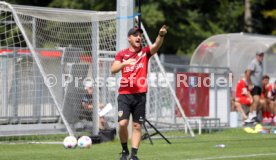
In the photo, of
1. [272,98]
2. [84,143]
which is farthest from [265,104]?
[84,143]

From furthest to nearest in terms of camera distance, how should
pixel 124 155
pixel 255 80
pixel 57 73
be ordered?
pixel 255 80 < pixel 57 73 < pixel 124 155

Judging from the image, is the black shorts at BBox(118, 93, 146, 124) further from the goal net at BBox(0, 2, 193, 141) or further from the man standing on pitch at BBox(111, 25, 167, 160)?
the goal net at BBox(0, 2, 193, 141)

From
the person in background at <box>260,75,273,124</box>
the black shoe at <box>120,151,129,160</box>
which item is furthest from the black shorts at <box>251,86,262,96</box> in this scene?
the black shoe at <box>120,151,129,160</box>

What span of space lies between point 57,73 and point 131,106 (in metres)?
5.66

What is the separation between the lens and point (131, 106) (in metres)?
12.8

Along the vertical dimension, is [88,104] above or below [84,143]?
above

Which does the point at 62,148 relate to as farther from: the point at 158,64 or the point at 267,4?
the point at 267,4

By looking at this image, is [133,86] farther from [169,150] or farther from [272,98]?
[272,98]

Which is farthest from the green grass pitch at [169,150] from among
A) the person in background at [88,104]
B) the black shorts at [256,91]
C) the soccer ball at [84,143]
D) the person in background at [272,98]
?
the person in background at [272,98]

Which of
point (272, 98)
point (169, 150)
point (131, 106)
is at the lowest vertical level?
point (169, 150)

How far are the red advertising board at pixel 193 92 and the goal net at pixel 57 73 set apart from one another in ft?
8.79

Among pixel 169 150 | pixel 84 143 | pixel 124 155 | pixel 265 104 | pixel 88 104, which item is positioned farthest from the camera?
pixel 265 104

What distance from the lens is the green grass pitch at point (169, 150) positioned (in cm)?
1320

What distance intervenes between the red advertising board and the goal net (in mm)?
2678
